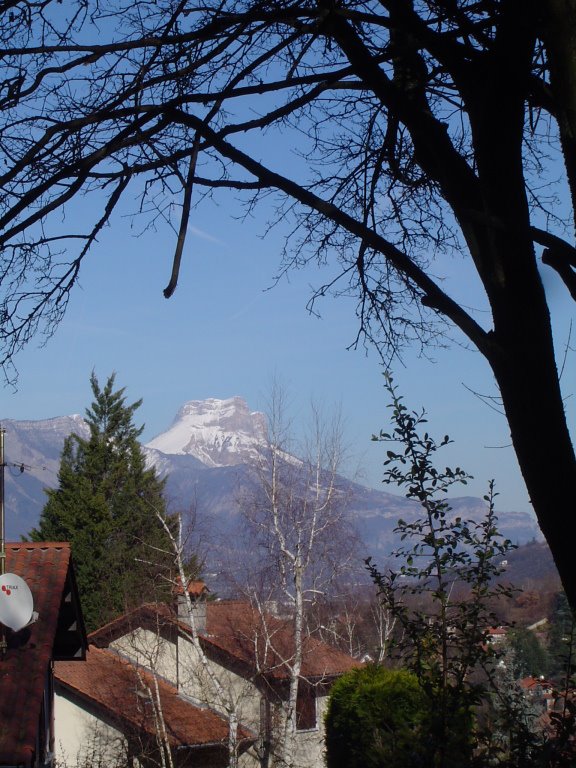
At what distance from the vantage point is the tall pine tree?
34.2 m

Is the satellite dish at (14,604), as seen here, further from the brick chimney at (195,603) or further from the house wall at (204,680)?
the brick chimney at (195,603)

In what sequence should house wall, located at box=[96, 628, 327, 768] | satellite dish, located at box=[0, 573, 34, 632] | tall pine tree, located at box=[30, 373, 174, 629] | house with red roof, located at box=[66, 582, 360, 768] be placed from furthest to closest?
tall pine tree, located at box=[30, 373, 174, 629]
house wall, located at box=[96, 628, 327, 768]
house with red roof, located at box=[66, 582, 360, 768]
satellite dish, located at box=[0, 573, 34, 632]

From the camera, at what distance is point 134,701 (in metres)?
21.5

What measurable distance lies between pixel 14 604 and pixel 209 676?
12724 millimetres

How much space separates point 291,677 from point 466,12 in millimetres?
19401

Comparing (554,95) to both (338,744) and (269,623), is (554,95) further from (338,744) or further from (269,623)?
(269,623)

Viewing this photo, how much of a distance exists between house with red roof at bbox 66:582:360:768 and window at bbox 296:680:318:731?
0.03 meters

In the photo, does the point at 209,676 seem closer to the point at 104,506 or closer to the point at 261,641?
the point at 261,641

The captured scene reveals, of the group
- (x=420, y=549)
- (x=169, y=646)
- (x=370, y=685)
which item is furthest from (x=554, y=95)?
(x=169, y=646)

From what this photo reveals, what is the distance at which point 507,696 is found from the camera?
11.1 ft

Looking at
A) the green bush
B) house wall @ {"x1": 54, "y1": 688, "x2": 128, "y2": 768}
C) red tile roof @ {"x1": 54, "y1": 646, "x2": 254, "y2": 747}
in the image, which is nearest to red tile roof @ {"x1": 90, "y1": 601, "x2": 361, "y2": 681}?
red tile roof @ {"x1": 54, "y1": 646, "x2": 254, "y2": 747}

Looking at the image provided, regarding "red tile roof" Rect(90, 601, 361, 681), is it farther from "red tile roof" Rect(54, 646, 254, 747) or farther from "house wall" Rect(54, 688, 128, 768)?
"house wall" Rect(54, 688, 128, 768)

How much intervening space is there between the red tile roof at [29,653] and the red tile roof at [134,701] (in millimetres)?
8373

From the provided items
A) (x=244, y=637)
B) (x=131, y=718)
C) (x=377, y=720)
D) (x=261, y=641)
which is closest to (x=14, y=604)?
(x=377, y=720)
